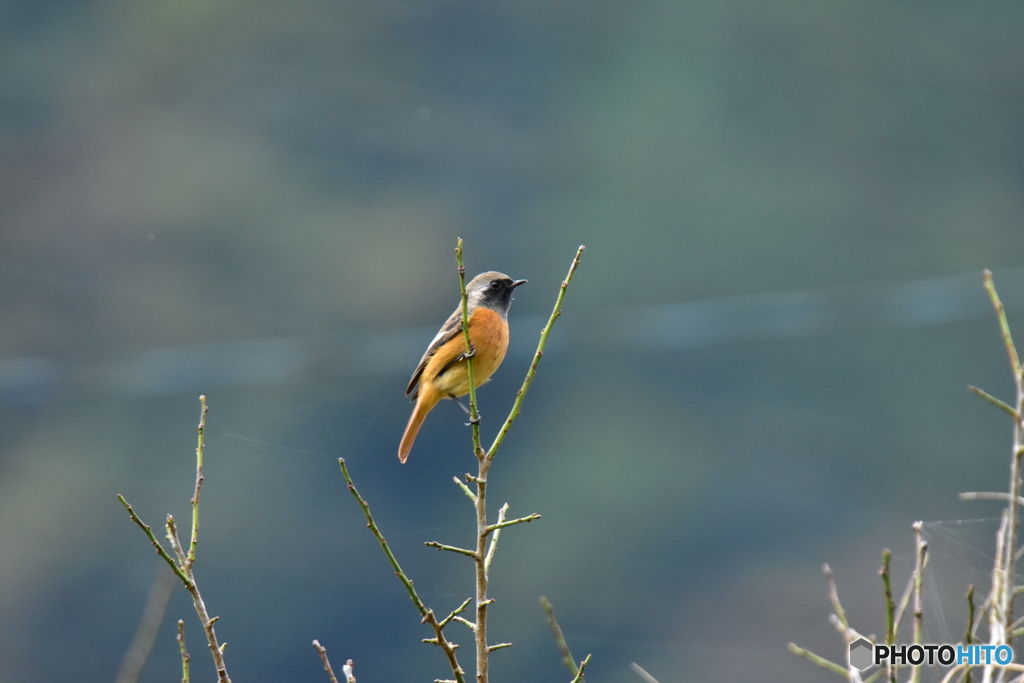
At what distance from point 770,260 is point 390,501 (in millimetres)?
6932

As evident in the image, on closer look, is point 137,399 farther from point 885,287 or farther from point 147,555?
point 885,287

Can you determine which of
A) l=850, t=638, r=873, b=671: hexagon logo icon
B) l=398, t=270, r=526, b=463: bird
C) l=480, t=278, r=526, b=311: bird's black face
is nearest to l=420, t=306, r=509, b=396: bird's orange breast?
l=398, t=270, r=526, b=463: bird

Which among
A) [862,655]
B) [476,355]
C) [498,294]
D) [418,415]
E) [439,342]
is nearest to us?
[862,655]

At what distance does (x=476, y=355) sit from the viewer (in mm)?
3768

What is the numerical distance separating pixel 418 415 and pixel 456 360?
11.3 inches

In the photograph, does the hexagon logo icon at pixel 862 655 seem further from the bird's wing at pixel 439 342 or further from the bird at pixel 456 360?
the bird's wing at pixel 439 342

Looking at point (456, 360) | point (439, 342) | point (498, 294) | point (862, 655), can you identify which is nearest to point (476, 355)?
point (456, 360)

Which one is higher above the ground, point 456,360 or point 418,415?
point 456,360

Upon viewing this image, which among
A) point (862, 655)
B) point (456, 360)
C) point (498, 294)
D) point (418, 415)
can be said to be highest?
point (498, 294)

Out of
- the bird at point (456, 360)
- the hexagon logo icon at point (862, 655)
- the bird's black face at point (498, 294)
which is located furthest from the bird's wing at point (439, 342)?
the hexagon logo icon at point (862, 655)

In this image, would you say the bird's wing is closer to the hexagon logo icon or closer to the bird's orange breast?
the bird's orange breast

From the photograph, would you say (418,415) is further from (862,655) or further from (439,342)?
(862,655)

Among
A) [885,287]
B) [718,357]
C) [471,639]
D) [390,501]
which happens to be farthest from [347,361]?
[885,287]

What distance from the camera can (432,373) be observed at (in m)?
3.90
